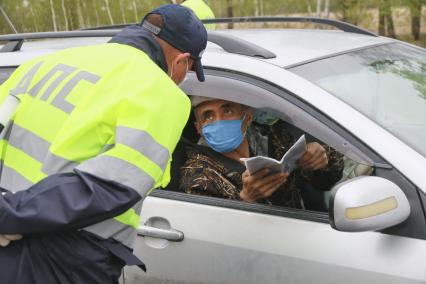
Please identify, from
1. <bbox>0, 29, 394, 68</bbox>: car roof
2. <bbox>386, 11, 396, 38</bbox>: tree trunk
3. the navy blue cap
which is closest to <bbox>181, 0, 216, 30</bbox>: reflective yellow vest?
<bbox>0, 29, 394, 68</bbox>: car roof

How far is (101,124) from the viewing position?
145 centimetres

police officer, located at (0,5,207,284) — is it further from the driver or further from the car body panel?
the driver

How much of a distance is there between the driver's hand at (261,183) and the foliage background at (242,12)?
9115 mm

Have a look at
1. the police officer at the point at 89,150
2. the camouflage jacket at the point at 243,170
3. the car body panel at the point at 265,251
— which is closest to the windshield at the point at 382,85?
the camouflage jacket at the point at 243,170

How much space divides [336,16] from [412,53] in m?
14.9

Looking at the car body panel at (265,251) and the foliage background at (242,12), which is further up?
the car body panel at (265,251)

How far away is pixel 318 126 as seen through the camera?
1.95 meters

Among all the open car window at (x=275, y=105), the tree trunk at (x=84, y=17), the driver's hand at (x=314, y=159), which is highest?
the open car window at (x=275, y=105)

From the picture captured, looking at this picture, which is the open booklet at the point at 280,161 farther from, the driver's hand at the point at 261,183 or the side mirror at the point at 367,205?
the side mirror at the point at 367,205

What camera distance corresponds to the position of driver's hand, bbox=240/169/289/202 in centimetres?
215

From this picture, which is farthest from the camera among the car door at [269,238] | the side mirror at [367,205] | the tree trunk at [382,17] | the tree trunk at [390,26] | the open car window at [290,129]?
the tree trunk at [390,26]

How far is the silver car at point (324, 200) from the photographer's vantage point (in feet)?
5.82

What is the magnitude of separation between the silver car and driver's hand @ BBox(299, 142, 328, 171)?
0.11 m

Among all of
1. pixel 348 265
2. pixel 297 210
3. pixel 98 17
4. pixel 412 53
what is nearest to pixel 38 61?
pixel 297 210
